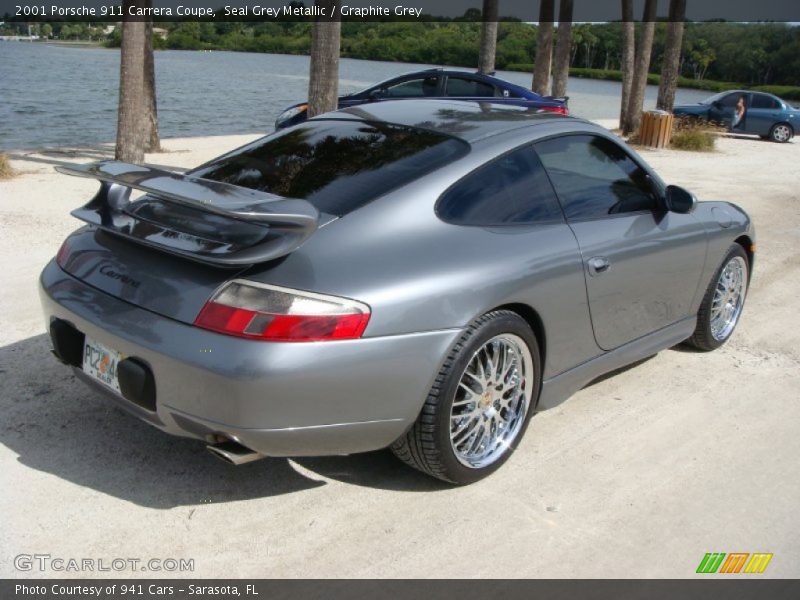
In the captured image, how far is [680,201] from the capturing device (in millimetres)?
4504

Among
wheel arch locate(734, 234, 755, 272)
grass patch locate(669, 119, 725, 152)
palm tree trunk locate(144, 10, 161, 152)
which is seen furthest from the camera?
grass patch locate(669, 119, 725, 152)

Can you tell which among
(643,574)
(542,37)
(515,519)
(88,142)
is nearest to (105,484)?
(515,519)

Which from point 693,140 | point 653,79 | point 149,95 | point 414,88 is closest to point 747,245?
point 414,88

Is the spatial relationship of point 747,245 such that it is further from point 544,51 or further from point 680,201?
point 544,51

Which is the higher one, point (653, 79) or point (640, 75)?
point (640, 75)

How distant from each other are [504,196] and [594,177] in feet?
2.61

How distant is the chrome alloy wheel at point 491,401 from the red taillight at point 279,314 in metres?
0.64

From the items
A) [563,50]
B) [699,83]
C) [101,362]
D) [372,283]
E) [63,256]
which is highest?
[563,50]

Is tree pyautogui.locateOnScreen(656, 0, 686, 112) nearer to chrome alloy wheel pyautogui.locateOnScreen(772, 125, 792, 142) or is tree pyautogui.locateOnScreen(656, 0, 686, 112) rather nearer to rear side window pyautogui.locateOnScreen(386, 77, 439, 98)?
chrome alloy wheel pyautogui.locateOnScreen(772, 125, 792, 142)

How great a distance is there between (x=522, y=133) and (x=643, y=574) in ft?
6.62

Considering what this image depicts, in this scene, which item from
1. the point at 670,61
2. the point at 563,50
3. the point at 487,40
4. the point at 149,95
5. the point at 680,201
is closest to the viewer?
the point at 680,201

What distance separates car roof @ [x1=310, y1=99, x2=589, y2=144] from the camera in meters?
3.99

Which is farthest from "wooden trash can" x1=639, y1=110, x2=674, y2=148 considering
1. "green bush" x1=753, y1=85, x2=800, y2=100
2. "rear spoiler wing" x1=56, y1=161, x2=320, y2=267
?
"green bush" x1=753, y1=85, x2=800, y2=100

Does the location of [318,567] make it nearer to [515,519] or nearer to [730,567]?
[515,519]
